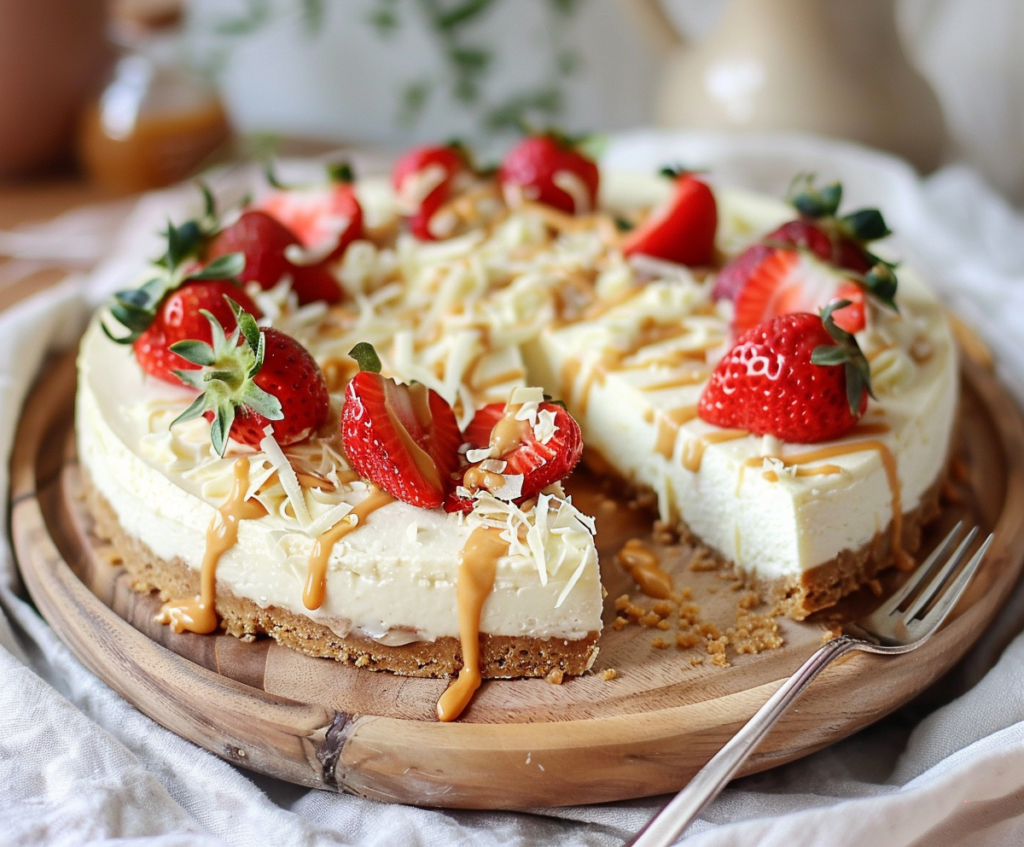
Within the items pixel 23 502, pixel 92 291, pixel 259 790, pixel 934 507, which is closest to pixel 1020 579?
pixel 934 507

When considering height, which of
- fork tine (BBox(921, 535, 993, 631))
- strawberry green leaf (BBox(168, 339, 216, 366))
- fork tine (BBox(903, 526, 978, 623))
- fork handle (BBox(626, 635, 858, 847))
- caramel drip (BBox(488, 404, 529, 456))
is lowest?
fork tine (BBox(903, 526, 978, 623))

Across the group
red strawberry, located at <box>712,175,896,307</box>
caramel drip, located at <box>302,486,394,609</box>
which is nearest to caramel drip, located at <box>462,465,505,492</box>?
caramel drip, located at <box>302,486,394,609</box>

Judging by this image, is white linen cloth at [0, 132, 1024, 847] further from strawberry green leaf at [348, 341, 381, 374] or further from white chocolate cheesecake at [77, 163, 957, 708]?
strawberry green leaf at [348, 341, 381, 374]

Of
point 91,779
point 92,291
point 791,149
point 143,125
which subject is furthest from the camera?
point 143,125

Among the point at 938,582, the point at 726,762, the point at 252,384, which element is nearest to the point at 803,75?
the point at 938,582

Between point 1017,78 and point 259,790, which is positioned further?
point 1017,78

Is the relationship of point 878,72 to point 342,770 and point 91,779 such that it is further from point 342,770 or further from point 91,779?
point 91,779

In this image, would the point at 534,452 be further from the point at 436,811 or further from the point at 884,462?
the point at 884,462
